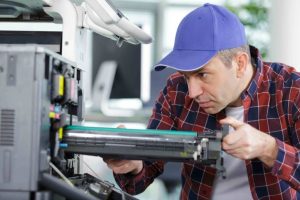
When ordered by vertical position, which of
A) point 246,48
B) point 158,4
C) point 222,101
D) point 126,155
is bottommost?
point 126,155

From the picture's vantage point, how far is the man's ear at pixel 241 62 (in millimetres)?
1377

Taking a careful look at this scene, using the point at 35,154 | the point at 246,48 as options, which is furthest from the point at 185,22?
the point at 35,154

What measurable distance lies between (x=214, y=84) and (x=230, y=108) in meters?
0.21

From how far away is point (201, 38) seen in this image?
4.26 ft

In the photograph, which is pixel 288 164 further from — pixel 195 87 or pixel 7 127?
pixel 7 127

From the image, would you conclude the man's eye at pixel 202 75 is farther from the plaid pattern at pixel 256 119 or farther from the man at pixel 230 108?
the plaid pattern at pixel 256 119

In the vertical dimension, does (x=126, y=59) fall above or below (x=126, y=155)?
above

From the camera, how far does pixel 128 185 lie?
4.88 ft

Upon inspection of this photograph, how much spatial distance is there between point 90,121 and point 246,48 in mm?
2450

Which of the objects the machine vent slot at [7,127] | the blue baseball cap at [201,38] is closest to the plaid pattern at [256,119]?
the blue baseball cap at [201,38]

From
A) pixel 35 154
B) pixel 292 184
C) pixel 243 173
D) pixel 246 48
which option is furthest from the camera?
pixel 243 173

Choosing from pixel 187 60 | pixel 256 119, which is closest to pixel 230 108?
pixel 256 119

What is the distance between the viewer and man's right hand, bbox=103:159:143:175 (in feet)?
4.19

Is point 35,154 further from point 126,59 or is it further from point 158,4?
point 158,4
